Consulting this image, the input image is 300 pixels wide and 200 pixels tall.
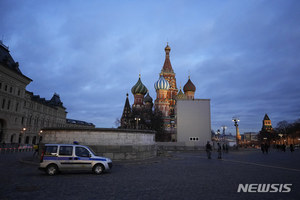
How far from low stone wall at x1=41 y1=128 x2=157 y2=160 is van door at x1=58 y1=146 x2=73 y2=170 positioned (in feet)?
16.5

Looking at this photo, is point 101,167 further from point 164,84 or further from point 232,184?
point 164,84

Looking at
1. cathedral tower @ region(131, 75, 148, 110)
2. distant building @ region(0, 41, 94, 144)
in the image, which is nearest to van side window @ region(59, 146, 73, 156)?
distant building @ region(0, 41, 94, 144)

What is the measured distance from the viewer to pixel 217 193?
6.80 metres

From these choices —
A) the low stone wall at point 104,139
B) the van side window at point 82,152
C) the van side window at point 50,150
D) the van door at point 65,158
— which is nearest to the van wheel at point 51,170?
the van door at point 65,158

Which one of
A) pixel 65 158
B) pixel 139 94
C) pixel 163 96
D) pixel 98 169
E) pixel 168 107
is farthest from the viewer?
pixel 139 94

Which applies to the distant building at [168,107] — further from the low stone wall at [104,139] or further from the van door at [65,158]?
the van door at [65,158]

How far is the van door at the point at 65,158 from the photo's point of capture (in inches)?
418

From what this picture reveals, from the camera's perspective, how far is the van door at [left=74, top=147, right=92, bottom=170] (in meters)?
10.8

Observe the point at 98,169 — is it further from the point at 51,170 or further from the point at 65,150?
the point at 51,170

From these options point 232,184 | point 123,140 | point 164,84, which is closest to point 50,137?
point 123,140

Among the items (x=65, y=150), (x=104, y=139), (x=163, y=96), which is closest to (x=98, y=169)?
(x=65, y=150)

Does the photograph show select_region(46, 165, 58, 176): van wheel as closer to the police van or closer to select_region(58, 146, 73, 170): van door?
the police van

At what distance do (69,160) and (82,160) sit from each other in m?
0.65

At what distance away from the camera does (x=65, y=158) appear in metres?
10.7
